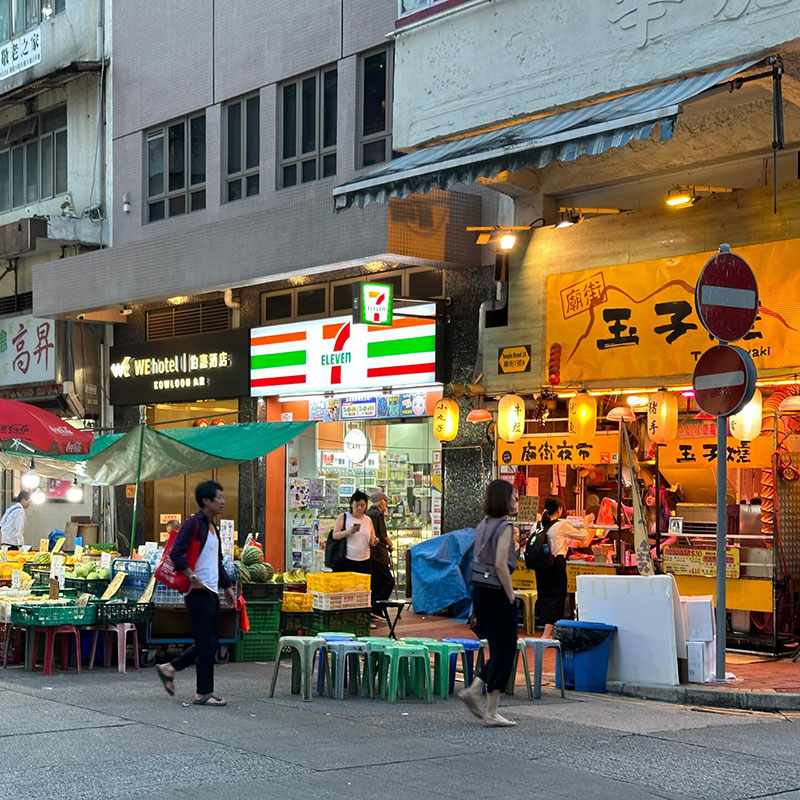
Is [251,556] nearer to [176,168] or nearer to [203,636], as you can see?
Result: [203,636]

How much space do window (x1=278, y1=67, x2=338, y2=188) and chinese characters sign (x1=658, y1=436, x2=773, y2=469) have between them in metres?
7.08

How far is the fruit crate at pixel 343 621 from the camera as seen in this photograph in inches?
555

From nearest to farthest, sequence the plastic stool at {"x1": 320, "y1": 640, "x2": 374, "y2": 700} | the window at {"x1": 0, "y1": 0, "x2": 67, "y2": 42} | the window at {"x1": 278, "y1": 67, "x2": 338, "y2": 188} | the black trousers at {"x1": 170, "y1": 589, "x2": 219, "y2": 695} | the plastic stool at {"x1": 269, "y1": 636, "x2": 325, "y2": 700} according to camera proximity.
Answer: the black trousers at {"x1": 170, "y1": 589, "x2": 219, "y2": 695}, the plastic stool at {"x1": 269, "y1": 636, "x2": 325, "y2": 700}, the plastic stool at {"x1": 320, "y1": 640, "x2": 374, "y2": 700}, the window at {"x1": 278, "y1": 67, "x2": 338, "y2": 188}, the window at {"x1": 0, "y1": 0, "x2": 67, "y2": 42}

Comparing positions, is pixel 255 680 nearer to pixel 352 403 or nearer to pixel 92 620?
pixel 92 620

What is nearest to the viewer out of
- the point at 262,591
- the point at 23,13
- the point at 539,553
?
the point at 262,591

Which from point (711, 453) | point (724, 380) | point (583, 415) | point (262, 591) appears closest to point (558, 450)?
point (583, 415)

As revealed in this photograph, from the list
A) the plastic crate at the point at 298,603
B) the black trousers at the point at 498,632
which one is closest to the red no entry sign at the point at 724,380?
the black trousers at the point at 498,632

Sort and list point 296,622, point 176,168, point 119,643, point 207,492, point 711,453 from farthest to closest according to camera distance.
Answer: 1. point 176,168
2. point 711,453
3. point 296,622
4. point 119,643
5. point 207,492

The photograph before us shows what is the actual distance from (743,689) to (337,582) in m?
4.31

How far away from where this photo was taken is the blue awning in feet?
40.1

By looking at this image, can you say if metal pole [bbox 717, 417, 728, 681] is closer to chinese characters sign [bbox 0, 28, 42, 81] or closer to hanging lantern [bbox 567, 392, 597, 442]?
hanging lantern [bbox 567, 392, 597, 442]

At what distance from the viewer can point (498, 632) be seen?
10.1 m

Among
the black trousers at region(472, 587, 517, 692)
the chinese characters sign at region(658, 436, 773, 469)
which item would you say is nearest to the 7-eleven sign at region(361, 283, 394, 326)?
the chinese characters sign at region(658, 436, 773, 469)

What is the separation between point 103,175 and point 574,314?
12407mm
